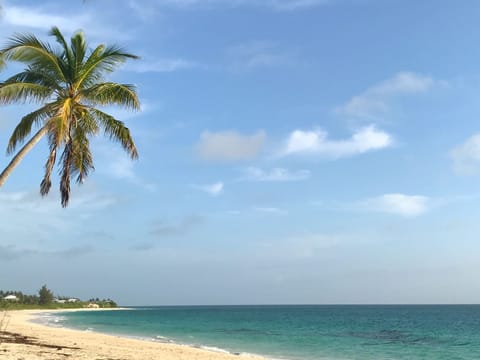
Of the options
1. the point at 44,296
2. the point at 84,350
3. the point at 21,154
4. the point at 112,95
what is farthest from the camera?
the point at 44,296

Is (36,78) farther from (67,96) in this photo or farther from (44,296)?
(44,296)

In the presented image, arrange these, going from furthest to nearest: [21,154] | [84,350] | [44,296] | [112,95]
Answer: [44,296] → [84,350] → [112,95] → [21,154]

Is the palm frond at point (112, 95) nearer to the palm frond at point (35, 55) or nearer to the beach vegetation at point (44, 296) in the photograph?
the palm frond at point (35, 55)

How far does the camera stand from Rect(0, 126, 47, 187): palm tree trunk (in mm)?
12382

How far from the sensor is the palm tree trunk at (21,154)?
12.4 meters

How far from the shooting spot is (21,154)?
13.0m

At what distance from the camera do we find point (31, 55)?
45.6ft

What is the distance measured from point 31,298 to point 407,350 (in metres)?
125

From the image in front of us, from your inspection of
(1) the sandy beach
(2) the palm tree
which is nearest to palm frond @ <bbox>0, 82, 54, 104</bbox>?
(2) the palm tree

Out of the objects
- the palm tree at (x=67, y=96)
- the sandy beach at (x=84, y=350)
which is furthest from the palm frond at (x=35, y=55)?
the sandy beach at (x=84, y=350)

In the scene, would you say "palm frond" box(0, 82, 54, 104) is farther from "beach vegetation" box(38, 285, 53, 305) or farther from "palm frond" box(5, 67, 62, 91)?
"beach vegetation" box(38, 285, 53, 305)

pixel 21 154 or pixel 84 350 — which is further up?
pixel 21 154

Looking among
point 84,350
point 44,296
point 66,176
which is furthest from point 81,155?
point 44,296

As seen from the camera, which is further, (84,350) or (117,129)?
(84,350)
